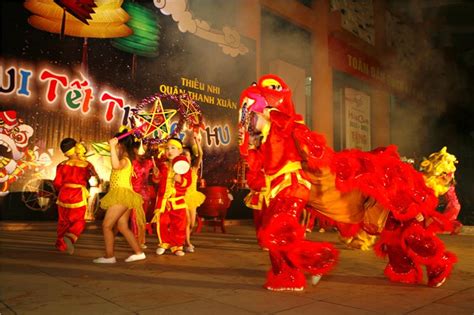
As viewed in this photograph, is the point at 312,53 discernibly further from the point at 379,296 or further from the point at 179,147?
the point at 379,296

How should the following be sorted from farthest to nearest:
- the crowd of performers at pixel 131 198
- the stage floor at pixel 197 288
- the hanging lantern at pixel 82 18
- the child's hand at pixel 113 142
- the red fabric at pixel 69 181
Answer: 1. the hanging lantern at pixel 82 18
2. the red fabric at pixel 69 181
3. the crowd of performers at pixel 131 198
4. the child's hand at pixel 113 142
5. the stage floor at pixel 197 288

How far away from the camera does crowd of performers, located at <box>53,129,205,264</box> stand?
11.7ft

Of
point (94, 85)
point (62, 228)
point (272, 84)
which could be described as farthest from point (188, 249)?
point (94, 85)

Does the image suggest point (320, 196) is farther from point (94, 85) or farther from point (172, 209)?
point (94, 85)

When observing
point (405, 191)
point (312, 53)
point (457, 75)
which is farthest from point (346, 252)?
point (312, 53)

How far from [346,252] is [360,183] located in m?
2.09

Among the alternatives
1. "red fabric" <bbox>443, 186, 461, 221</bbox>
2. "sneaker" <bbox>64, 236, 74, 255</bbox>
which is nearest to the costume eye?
"sneaker" <bbox>64, 236, 74, 255</bbox>

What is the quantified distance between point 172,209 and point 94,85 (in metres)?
3.54

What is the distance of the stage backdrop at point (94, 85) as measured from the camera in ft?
20.2

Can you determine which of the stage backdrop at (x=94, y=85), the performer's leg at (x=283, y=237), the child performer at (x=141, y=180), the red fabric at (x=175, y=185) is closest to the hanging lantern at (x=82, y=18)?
the stage backdrop at (x=94, y=85)

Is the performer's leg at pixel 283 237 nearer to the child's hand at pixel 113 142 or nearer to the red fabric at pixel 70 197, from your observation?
the child's hand at pixel 113 142

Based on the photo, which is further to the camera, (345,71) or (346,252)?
(345,71)

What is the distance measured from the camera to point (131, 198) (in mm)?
3623

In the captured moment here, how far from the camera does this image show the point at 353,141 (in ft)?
39.7
